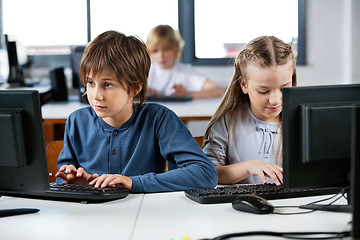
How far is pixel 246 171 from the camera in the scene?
163 cm

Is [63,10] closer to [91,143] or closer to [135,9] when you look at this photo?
[135,9]

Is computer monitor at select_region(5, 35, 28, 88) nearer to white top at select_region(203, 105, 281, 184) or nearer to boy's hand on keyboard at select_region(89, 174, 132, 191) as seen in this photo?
white top at select_region(203, 105, 281, 184)

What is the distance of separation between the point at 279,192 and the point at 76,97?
2.99 meters

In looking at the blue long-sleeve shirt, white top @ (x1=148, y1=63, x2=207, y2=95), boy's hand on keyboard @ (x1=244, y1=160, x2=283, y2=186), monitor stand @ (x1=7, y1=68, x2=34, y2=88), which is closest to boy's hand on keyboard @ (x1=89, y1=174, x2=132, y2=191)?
the blue long-sleeve shirt

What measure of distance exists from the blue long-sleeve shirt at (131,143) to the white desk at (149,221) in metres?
0.28

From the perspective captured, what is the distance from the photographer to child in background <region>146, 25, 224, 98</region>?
390 centimetres

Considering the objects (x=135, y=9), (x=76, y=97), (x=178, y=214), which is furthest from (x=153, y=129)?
(x=135, y=9)

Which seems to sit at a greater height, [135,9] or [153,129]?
[135,9]

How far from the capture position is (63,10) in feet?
15.2

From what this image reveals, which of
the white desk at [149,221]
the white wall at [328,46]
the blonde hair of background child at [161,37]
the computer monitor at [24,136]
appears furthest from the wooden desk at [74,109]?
the computer monitor at [24,136]

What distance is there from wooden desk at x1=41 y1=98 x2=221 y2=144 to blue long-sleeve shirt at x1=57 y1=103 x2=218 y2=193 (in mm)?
1512

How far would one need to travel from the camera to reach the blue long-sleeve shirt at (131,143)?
5.10ft

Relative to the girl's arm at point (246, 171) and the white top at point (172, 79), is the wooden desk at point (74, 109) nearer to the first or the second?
the white top at point (172, 79)

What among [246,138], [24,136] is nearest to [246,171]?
[246,138]
